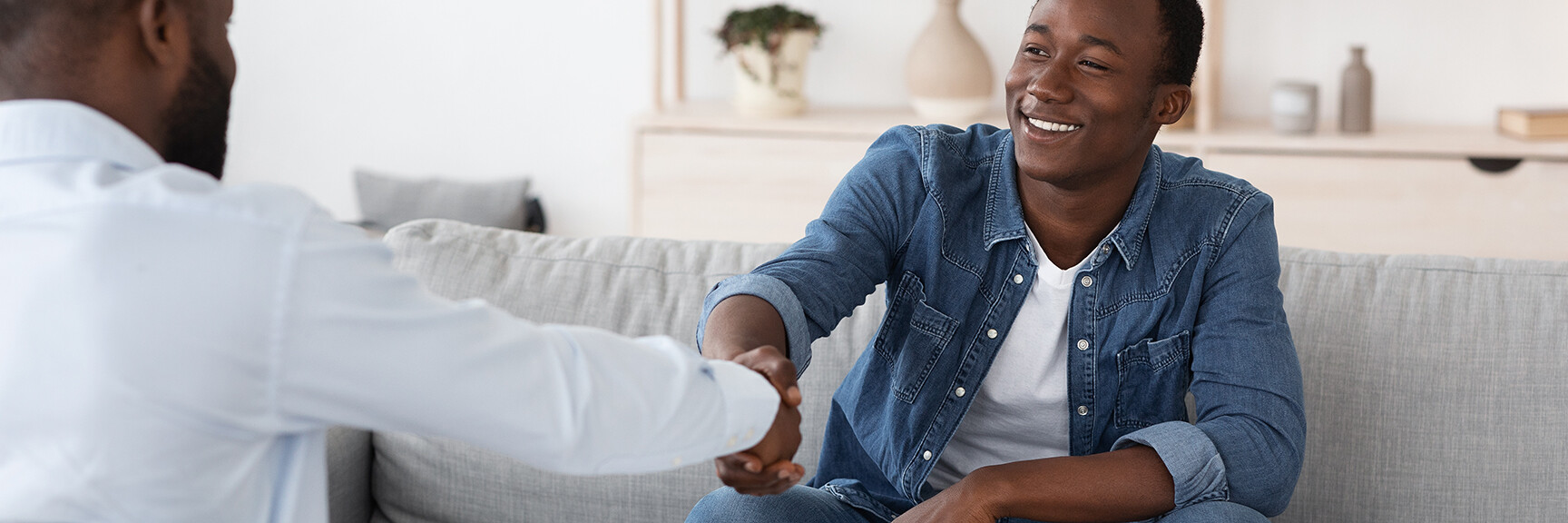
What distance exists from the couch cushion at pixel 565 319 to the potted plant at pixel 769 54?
1.58 m

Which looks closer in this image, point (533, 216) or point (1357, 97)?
point (1357, 97)

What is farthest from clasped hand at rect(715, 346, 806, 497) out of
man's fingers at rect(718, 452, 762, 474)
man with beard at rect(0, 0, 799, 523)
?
man with beard at rect(0, 0, 799, 523)

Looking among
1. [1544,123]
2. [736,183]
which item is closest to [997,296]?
[736,183]

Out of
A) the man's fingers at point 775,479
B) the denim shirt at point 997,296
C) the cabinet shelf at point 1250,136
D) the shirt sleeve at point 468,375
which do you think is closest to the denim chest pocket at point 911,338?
the denim shirt at point 997,296

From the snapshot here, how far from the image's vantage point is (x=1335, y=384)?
1537mm

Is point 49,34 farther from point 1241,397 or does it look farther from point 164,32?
point 1241,397

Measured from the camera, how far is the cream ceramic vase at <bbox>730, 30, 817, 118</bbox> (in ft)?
10.8

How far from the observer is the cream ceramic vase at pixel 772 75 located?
3295 mm

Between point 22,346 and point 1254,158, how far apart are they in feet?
8.83

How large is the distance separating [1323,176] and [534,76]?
7.15 ft

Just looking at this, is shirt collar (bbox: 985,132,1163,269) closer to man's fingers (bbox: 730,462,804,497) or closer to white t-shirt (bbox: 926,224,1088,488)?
white t-shirt (bbox: 926,224,1088,488)

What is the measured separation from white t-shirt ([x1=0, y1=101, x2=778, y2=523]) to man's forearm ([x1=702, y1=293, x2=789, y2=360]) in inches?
13.1

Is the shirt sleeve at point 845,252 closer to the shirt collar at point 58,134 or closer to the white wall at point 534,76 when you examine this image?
the shirt collar at point 58,134

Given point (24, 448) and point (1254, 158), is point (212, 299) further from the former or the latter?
point (1254, 158)
